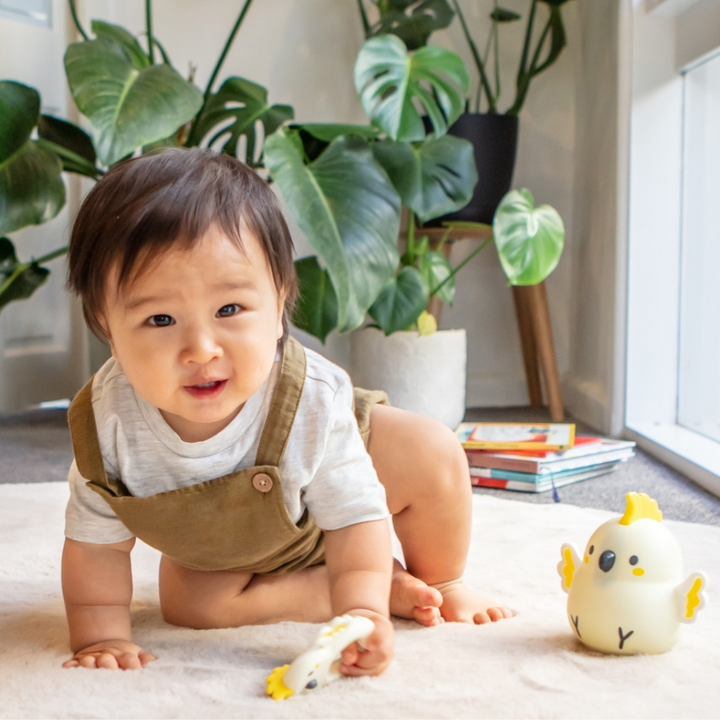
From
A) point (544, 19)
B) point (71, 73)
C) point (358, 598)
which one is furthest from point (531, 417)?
point (358, 598)

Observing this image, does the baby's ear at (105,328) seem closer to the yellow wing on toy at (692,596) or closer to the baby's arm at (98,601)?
the baby's arm at (98,601)

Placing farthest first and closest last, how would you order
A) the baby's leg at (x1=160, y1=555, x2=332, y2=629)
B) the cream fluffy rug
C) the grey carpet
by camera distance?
the grey carpet
the baby's leg at (x1=160, y1=555, x2=332, y2=629)
the cream fluffy rug

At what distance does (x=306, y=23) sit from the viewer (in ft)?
7.32

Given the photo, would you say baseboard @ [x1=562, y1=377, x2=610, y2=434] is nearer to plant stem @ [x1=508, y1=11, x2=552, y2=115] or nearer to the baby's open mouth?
plant stem @ [x1=508, y1=11, x2=552, y2=115]

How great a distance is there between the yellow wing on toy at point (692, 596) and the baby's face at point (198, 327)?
0.36 metres

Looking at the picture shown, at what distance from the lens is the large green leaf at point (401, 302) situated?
1705mm

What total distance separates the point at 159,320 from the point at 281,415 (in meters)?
0.13

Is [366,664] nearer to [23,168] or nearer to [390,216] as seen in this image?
[390,216]

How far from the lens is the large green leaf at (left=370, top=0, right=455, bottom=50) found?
196 cm

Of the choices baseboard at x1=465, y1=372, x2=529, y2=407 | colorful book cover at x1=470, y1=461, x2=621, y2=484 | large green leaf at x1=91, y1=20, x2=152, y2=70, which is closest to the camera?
colorful book cover at x1=470, y1=461, x2=621, y2=484

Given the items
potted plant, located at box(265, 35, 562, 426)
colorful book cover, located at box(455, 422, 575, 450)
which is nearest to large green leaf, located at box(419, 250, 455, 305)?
potted plant, located at box(265, 35, 562, 426)

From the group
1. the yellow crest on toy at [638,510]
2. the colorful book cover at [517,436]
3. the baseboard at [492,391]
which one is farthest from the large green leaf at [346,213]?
the baseboard at [492,391]

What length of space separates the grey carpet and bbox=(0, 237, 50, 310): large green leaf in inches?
12.7

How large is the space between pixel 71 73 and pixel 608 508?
1.15 m
